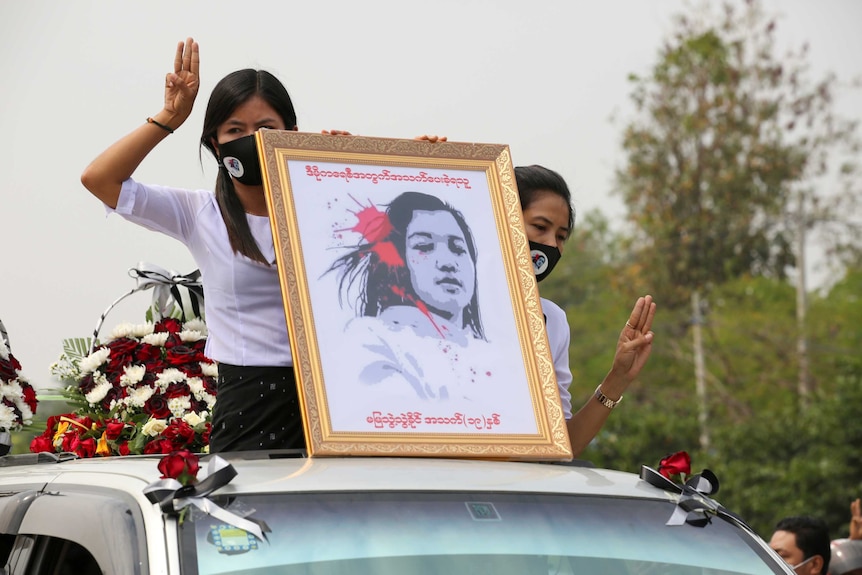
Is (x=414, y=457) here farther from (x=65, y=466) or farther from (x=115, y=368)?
(x=115, y=368)

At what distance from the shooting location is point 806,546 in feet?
21.7

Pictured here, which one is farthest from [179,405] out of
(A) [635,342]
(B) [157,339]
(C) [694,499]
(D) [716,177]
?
(D) [716,177]

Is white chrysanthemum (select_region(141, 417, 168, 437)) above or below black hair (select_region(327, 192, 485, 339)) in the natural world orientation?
below

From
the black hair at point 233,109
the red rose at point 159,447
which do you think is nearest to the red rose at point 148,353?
the red rose at point 159,447

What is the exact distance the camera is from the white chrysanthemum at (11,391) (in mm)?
4652

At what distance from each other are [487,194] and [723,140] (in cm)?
2855

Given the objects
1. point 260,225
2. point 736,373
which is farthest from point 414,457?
point 736,373

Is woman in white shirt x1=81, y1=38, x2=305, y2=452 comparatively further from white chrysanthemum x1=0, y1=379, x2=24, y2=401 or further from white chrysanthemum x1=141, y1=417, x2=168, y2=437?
white chrysanthemum x1=0, y1=379, x2=24, y2=401

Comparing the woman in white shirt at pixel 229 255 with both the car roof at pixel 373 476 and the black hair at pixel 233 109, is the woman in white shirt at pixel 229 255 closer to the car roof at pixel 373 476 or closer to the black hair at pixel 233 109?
the black hair at pixel 233 109

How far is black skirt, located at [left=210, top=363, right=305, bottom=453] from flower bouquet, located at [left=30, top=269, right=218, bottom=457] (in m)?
0.48

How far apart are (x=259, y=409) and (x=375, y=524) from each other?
1134mm

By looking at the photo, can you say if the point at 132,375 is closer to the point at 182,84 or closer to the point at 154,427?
the point at 154,427

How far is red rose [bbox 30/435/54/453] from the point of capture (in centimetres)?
445

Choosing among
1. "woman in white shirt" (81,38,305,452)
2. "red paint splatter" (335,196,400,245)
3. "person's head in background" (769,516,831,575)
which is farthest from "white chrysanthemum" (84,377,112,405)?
"person's head in background" (769,516,831,575)
